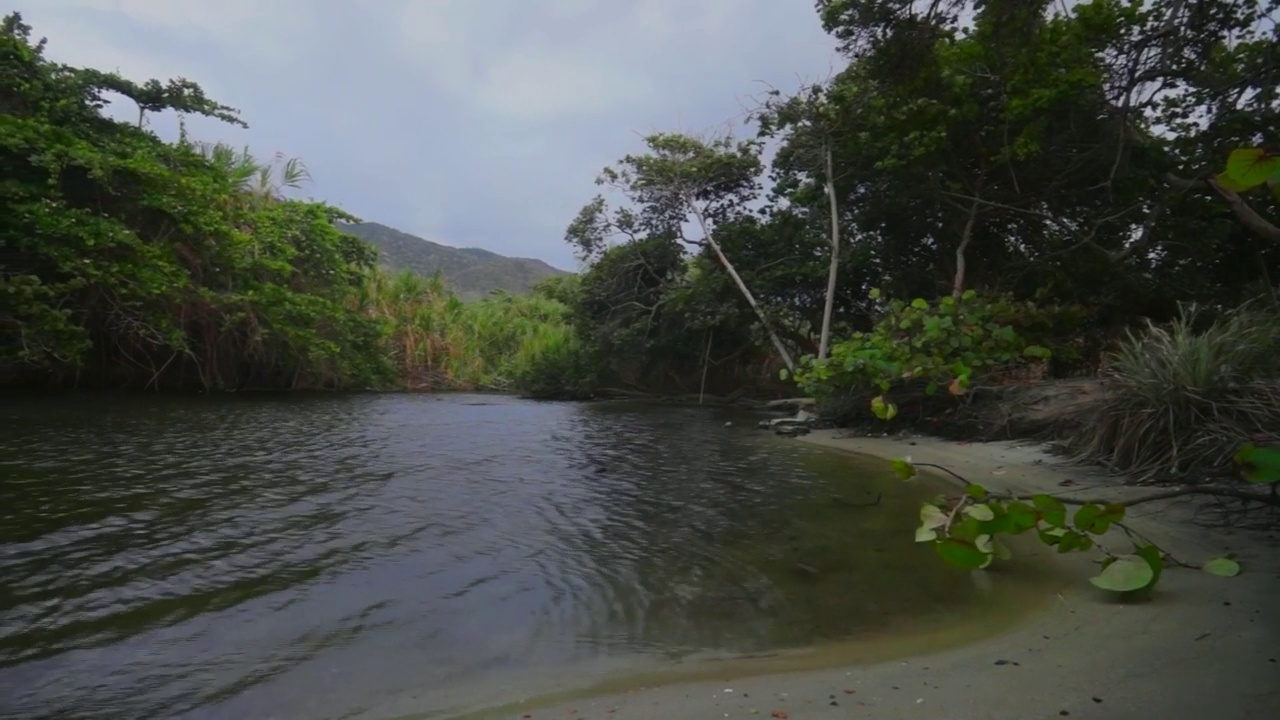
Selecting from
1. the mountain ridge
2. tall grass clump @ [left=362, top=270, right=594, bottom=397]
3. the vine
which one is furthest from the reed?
the mountain ridge

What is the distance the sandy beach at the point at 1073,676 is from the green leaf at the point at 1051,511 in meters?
0.44

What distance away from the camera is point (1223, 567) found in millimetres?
3016

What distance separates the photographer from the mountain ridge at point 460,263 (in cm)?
4769

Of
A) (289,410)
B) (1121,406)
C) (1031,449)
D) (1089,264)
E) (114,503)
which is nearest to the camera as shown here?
(114,503)

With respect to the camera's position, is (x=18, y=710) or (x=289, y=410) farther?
(x=289, y=410)

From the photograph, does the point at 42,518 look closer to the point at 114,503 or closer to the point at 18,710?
the point at 114,503

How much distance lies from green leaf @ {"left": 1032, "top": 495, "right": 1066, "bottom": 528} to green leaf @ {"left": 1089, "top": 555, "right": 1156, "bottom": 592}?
23.6 inches

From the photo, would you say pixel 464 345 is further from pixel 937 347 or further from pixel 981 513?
pixel 981 513

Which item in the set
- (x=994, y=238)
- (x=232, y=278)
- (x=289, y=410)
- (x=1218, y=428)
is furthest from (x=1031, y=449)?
(x=232, y=278)

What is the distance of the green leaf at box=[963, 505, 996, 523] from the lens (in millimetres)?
2842

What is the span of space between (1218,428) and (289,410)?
11.5 metres

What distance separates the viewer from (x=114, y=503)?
493 cm

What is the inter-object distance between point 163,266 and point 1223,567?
1318cm

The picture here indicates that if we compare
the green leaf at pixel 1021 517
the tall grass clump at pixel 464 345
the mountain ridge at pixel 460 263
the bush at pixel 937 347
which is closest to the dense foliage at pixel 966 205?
the bush at pixel 937 347
